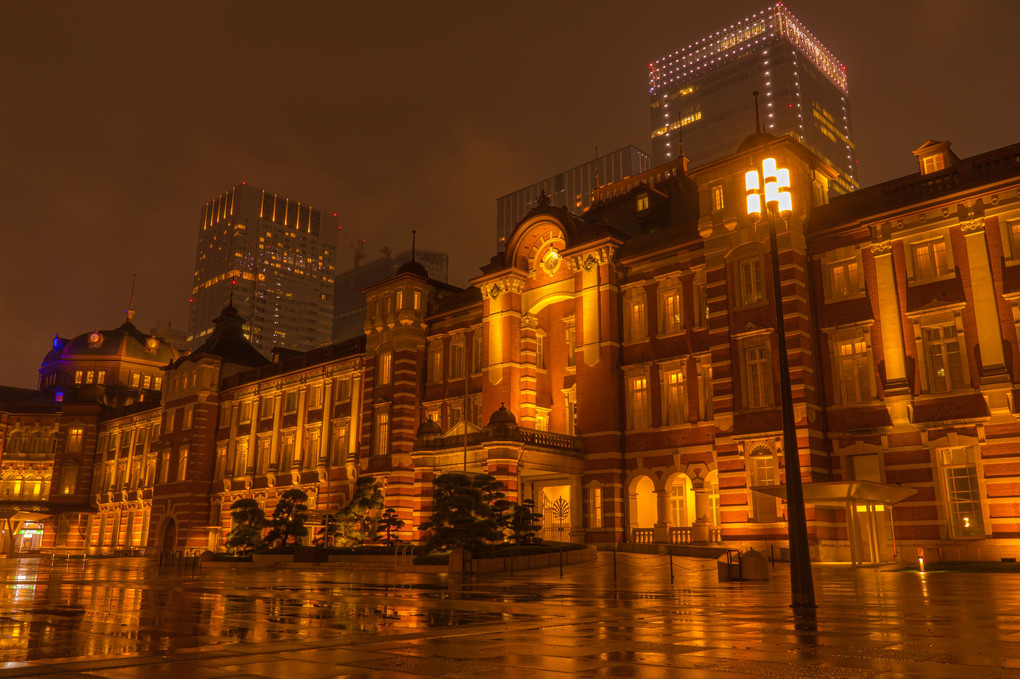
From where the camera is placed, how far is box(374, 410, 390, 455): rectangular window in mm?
44969

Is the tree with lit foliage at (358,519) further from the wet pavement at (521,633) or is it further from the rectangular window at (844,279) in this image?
the rectangular window at (844,279)

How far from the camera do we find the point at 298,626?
10.2 meters

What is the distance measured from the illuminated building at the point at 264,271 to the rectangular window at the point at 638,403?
14286 centimetres

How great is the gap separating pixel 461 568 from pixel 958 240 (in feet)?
66.3

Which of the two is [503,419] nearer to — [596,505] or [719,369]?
[596,505]

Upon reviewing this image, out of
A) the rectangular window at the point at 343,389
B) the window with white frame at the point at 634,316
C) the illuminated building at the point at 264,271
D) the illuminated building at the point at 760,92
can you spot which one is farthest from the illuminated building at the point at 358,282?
the window with white frame at the point at 634,316

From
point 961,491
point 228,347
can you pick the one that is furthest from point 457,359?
point 228,347

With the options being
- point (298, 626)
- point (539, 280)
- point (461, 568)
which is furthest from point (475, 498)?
point (298, 626)

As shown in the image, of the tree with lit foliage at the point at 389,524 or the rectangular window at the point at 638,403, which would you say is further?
the tree with lit foliage at the point at 389,524

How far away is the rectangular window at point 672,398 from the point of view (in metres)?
34.0

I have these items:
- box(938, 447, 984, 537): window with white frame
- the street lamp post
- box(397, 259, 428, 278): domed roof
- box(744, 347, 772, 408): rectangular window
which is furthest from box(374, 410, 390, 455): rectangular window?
the street lamp post

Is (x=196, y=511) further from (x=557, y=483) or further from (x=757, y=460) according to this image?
(x=757, y=460)

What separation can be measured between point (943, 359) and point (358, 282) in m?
170

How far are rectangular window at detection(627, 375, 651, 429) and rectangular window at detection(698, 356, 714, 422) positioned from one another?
262 centimetres
